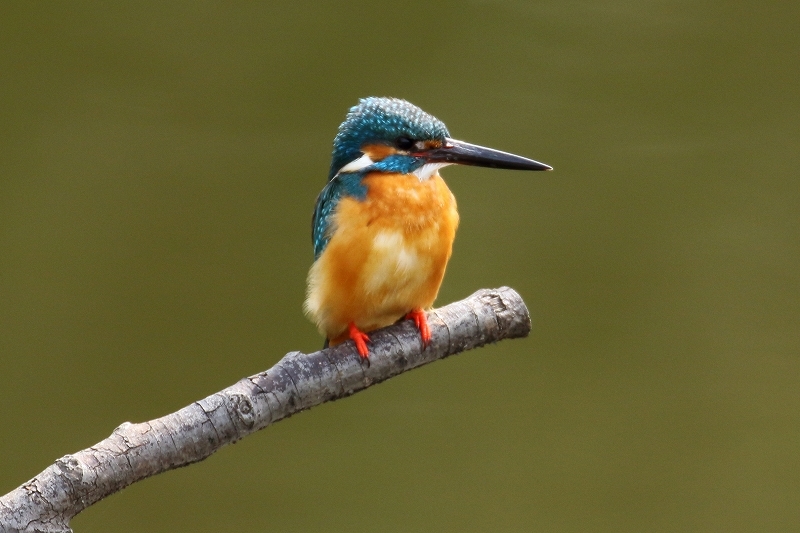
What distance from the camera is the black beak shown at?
2.01 meters

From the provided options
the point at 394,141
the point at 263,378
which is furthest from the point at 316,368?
the point at 394,141

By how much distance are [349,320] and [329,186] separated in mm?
304

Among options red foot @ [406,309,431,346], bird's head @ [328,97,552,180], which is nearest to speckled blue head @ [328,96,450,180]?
bird's head @ [328,97,552,180]

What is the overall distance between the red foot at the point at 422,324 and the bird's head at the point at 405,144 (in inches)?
11.6

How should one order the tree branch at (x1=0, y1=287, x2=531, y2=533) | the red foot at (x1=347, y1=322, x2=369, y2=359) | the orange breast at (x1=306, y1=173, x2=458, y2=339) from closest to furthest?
the tree branch at (x1=0, y1=287, x2=531, y2=533) → the red foot at (x1=347, y1=322, x2=369, y2=359) → the orange breast at (x1=306, y1=173, x2=458, y2=339)

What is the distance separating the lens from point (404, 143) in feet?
6.62

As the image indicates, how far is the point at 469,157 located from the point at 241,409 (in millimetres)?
750

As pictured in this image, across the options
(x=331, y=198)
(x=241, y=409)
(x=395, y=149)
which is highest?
(x=395, y=149)

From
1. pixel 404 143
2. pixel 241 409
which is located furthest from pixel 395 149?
pixel 241 409

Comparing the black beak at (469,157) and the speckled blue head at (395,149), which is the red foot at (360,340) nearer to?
the speckled blue head at (395,149)

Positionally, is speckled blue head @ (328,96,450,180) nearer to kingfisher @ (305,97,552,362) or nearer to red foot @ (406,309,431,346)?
kingfisher @ (305,97,552,362)

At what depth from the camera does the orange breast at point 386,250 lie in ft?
6.46

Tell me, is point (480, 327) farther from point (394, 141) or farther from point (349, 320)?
point (394, 141)

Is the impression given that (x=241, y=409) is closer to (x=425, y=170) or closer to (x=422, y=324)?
(x=422, y=324)
